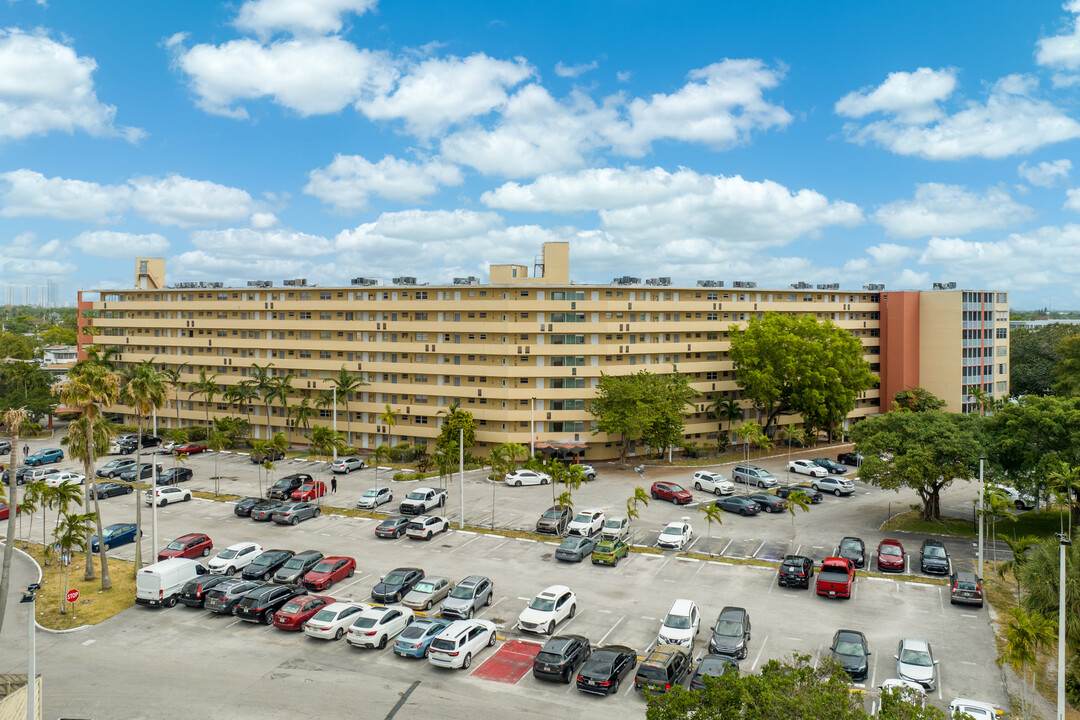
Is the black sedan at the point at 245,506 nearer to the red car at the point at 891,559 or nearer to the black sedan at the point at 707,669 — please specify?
the black sedan at the point at 707,669

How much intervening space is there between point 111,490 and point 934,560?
203ft

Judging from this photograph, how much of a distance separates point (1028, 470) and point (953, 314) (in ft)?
147

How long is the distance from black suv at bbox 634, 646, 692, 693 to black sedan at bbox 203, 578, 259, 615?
65.7 feet

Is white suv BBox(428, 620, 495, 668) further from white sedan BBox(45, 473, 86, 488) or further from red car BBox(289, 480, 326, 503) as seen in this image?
white sedan BBox(45, 473, 86, 488)

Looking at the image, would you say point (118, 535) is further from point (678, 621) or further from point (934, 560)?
point (934, 560)

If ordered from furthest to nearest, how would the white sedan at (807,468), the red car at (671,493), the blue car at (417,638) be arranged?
the white sedan at (807,468)
the red car at (671,493)
the blue car at (417,638)

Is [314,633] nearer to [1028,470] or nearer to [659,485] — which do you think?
[659,485]

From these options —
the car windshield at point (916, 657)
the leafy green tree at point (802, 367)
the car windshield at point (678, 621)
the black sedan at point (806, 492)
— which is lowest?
the car windshield at point (916, 657)

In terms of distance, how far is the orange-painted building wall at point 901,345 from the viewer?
3654 inches

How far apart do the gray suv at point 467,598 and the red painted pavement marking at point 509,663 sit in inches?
120

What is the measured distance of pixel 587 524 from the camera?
1927 inches

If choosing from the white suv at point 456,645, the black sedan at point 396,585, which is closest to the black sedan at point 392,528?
the black sedan at point 396,585

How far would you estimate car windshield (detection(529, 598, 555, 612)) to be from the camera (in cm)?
3331

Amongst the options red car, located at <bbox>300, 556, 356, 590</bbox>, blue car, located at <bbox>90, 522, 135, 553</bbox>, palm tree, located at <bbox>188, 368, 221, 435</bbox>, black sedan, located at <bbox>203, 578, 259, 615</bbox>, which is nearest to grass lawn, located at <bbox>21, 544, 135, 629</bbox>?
blue car, located at <bbox>90, 522, 135, 553</bbox>
